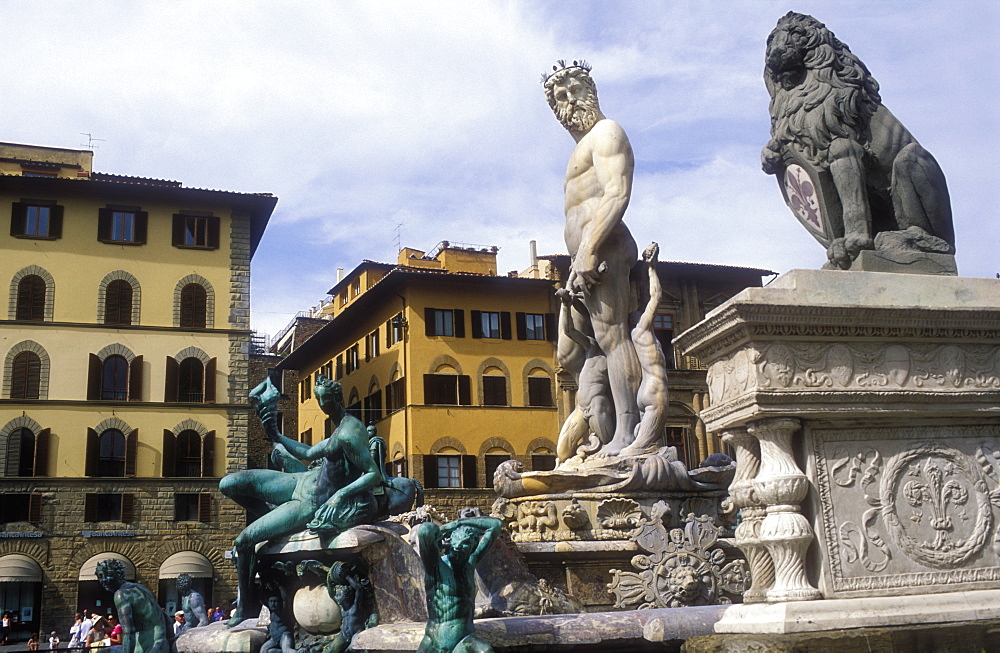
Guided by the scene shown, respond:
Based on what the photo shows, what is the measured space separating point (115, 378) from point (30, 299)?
14.1ft

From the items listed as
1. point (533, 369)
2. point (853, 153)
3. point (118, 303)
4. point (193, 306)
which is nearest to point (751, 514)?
point (853, 153)

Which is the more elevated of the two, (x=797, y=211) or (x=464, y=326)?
(x=464, y=326)

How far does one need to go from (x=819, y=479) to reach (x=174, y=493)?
121 feet

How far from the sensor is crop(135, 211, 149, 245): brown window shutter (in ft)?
136

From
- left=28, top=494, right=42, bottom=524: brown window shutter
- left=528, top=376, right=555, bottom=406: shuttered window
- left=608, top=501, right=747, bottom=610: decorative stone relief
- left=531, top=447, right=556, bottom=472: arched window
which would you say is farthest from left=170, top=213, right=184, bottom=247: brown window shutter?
left=608, top=501, right=747, bottom=610: decorative stone relief

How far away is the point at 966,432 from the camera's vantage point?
196 inches

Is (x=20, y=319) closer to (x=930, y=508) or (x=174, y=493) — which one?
(x=174, y=493)

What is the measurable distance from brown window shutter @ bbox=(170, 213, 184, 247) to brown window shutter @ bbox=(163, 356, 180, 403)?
4.70m

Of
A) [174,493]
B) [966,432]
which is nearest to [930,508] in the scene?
[966,432]

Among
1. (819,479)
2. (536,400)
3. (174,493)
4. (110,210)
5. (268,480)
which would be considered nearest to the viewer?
(819,479)

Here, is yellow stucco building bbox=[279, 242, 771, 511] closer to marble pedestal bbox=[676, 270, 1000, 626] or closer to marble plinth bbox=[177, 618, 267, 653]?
marble plinth bbox=[177, 618, 267, 653]

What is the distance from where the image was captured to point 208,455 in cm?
3959

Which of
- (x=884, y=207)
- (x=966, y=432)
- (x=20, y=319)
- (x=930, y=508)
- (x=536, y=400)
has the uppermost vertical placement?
(x=20, y=319)

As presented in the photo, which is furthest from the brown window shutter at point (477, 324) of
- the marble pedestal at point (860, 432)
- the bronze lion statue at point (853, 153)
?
the marble pedestal at point (860, 432)
